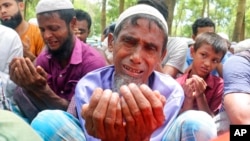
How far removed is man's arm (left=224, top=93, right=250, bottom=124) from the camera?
7.16 feet

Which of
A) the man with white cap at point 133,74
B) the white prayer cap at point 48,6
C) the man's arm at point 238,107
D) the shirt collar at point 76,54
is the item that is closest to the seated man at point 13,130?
the man with white cap at point 133,74

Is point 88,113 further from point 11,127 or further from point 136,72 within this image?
point 136,72

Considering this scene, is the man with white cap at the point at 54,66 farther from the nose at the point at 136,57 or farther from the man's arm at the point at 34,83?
the nose at the point at 136,57

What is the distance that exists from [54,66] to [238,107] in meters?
1.53

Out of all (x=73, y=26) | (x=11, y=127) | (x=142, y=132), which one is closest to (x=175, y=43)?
(x=73, y=26)

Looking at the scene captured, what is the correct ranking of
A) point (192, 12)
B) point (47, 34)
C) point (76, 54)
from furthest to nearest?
point (192, 12) < point (47, 34) < point (76, 54)

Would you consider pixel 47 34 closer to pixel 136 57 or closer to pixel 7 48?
pixel 7 48

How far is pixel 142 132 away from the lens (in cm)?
156

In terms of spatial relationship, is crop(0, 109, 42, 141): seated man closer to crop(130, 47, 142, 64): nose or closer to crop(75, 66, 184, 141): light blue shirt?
crop(75, 66, 184, 141): light blue shirt

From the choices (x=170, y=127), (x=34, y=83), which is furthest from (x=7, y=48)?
(x=170, y=127)

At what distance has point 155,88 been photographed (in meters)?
2.23

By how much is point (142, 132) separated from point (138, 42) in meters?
0.67

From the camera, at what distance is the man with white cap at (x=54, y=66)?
2654 mm

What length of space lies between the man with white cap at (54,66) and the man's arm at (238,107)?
108 cm
